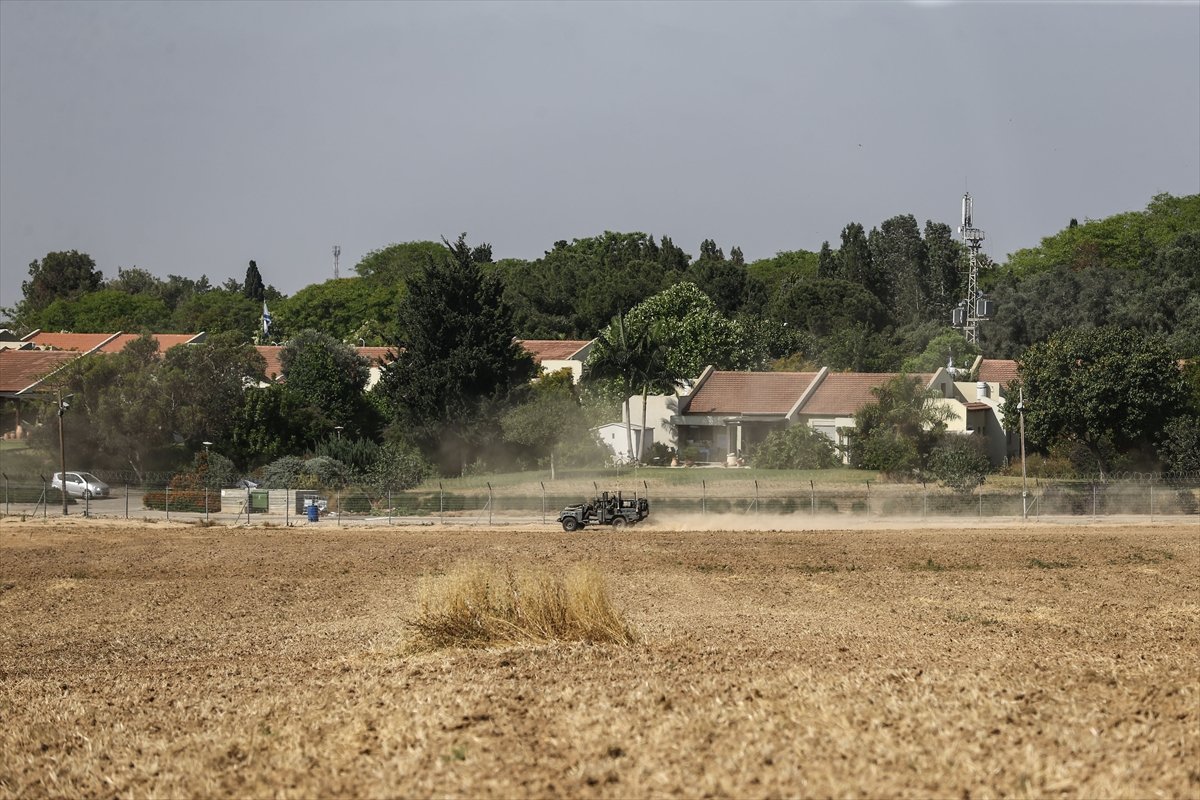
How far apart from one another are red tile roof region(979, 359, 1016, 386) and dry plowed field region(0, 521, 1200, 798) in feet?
181

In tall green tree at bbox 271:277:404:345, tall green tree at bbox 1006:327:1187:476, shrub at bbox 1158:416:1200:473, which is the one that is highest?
tall green tree at bbox 271:277:404:345

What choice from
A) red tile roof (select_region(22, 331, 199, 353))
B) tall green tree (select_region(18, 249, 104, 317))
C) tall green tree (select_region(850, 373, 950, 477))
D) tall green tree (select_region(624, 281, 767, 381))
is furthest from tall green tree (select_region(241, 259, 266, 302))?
tall green tree (select_region(850, 373, 950, 477))

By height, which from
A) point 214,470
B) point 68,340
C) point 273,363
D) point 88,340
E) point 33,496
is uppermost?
point 68,340

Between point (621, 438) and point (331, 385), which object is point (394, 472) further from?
point (331, 385)

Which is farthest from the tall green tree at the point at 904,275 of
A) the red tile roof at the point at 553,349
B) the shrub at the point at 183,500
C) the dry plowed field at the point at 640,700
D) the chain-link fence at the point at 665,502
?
the dry plowed field at the point at 640,700

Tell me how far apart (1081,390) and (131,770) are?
56668mm

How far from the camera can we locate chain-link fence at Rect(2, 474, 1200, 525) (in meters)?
51.5

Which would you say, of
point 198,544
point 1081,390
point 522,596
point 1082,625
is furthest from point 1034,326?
point 522,596

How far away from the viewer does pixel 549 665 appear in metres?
13.7

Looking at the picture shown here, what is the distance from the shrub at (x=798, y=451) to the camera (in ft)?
204

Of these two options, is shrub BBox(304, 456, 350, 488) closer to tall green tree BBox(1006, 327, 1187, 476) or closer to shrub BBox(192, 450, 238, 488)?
shrub BBox(192, 450, 238, 488)

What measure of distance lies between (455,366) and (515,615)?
52.7 m

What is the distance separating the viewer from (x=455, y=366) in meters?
68.2

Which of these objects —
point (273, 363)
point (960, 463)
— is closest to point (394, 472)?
point (960, 463)
